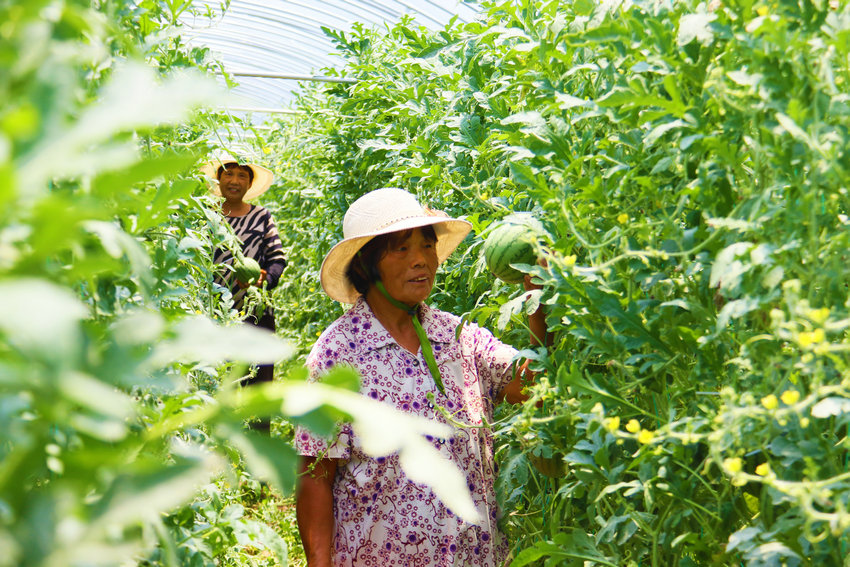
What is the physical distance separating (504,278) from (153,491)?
5.70 ft

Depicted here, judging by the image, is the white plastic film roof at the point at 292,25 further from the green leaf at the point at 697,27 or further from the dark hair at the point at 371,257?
the green leaf at the point at 697,27

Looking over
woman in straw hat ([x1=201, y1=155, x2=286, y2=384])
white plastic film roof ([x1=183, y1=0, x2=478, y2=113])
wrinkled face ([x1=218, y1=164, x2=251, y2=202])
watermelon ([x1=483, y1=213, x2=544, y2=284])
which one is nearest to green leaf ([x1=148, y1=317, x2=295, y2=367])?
watermelon ([x1=483, y1=213, x2=544, y2=284])

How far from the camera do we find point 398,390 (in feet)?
7.92

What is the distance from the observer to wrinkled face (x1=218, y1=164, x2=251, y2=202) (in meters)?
5.27

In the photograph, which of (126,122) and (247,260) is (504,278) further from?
(247,260)

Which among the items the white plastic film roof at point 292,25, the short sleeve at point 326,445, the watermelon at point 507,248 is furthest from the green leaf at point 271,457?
the white plastic film roof at point 292,25

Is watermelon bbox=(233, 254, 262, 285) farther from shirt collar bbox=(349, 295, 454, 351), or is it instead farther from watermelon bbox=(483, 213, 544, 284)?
watermelon bbox=(483, 213, 544, 284)

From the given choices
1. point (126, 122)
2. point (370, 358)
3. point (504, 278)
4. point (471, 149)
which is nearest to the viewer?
point (126, 122)

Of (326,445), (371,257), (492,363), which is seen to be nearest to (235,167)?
(371,257)

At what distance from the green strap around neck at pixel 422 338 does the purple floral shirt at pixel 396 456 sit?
3 centimetres

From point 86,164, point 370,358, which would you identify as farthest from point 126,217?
point 370,358

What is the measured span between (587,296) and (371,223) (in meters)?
1.18

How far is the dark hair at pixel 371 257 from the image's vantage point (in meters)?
2.54

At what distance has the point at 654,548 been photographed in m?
1.39
